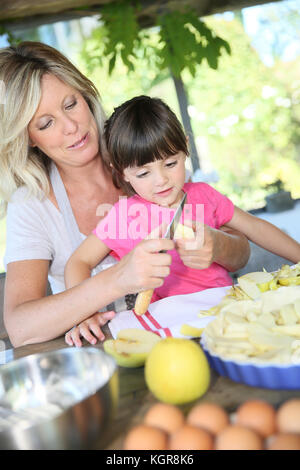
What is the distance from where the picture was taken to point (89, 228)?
5.93 feet

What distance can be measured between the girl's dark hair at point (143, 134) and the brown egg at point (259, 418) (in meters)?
0.94

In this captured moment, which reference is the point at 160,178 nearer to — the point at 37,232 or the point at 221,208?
the point at 221,208

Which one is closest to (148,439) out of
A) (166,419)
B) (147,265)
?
(166,419)

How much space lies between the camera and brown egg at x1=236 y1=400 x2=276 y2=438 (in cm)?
63

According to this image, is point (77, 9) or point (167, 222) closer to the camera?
point (167, 222)

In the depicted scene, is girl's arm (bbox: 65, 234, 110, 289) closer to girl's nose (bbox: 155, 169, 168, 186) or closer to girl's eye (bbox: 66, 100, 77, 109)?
girl's nose (bbox: 155, 169, 168, 186)

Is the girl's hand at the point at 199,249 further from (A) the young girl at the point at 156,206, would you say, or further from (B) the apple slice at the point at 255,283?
(B) the apple slice at the point at 255,283

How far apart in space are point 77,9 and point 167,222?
2315 mm

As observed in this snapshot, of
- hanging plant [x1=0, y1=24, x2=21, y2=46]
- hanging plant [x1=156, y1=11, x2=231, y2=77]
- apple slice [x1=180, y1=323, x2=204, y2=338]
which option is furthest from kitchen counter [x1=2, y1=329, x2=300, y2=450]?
hanging plant [x1=0, y1=24, x2=21, y2=46]

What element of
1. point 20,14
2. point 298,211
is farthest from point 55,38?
point 298,211

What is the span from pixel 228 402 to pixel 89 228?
112 cm

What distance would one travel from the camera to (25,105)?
5.20 ft

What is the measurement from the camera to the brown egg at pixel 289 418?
617 millimetres
